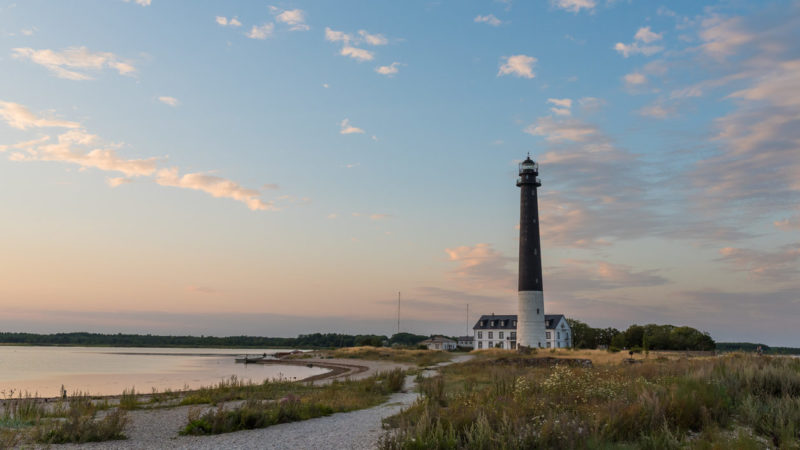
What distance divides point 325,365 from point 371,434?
157ft

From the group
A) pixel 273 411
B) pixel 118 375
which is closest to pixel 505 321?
pixel 118 375

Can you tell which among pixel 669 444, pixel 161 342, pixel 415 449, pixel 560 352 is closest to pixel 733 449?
pixel 669 444

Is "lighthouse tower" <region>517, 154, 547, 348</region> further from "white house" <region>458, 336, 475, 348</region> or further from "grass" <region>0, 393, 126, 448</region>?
"white house" <region>458, 336, 475, 348</region>

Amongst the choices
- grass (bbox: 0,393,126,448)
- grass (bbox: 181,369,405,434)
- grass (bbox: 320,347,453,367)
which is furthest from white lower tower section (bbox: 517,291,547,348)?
grass (bbox: 0,393,126,448)

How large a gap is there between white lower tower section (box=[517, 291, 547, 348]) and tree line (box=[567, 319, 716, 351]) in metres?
10.5

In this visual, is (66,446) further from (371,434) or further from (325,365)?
(325,365)

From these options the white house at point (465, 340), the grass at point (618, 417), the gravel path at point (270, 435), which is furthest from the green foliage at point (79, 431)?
the white house at point (465, 340)

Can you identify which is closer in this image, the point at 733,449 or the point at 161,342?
the point at 733,449

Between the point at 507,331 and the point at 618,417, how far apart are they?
7596 centimetres

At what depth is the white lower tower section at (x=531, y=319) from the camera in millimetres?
59125

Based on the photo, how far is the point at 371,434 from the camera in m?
12.3

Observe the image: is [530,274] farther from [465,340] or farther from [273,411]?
[465,340]

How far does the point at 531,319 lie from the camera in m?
59.4

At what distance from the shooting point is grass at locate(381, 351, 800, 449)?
968 cm
